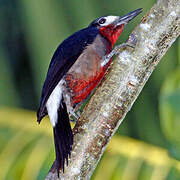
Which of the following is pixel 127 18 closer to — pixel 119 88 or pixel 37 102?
pixel 119 88

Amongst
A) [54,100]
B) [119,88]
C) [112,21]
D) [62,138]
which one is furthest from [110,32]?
[62,138]

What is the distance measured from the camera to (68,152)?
1.93 m

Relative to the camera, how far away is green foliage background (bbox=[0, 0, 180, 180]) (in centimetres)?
275

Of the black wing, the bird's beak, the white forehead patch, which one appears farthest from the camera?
the white forehead patch

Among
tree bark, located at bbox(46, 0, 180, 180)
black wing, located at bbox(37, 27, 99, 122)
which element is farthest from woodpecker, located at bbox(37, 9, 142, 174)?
tree bark, located at bbox(46, 0, 180, 180)

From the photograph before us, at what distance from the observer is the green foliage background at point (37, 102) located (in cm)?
275

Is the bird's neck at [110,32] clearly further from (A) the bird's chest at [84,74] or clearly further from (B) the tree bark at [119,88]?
(B) the tree bark at [119,88]

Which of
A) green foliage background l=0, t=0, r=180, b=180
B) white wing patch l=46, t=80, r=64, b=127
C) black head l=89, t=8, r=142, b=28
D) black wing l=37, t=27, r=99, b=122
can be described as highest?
black head l=89, t=8, r=142, b=28

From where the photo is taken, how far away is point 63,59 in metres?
2.53

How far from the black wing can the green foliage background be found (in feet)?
1.64

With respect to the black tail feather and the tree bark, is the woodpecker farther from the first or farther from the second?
the tree bark

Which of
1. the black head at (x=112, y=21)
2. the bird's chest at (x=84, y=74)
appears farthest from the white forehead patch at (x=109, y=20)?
the bird's chest at (x=84, y=74)

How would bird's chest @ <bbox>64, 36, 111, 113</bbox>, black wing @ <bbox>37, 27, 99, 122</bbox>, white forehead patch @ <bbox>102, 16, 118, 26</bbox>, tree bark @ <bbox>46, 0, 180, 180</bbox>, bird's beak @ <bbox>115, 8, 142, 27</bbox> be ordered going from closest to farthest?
1. tree bark @ <bbox>46, 0, 180, 180</bbox>
2. black wing @ <bbox>37, 27, 99, 122</bbox>
3. bird's chest @ <bbox>64, 36, 111, 113</bbox>
4. bird's beak @ <bbox>115, 8, 142, 27</bbox>
5. white forehead patch @ <bbox>102, 16, 118, 26</bbox>

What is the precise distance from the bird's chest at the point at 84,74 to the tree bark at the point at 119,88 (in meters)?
0.42
